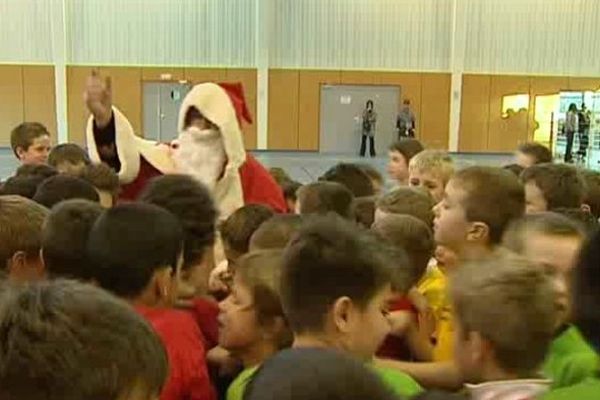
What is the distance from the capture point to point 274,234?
2.79 meters

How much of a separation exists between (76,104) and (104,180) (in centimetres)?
2137

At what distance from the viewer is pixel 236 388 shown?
205cm

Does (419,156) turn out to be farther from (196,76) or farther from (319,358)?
(196,76)

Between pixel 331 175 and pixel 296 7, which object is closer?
pixel 331 175

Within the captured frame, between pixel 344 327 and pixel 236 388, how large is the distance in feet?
1.14

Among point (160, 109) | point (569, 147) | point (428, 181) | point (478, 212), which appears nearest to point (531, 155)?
point (428, 181)

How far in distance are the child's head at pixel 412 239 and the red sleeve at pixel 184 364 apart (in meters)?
0.88

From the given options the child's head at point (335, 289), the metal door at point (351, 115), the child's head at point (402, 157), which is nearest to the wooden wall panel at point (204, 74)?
the metal door at point (351, 115)

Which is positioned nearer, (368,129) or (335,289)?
(335,289)

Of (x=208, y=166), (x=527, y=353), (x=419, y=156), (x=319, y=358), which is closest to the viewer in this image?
(x=319, y=358)

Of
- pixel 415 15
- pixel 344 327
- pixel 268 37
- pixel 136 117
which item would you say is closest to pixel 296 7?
pixel 268 37

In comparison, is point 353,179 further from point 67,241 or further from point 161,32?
point 161,32

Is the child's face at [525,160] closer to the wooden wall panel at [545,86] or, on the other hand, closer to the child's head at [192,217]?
the child's head at [192,217]

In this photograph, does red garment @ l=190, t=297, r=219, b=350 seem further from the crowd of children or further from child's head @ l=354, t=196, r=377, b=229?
child's head @ l=354, t=196, r=377, b=229
